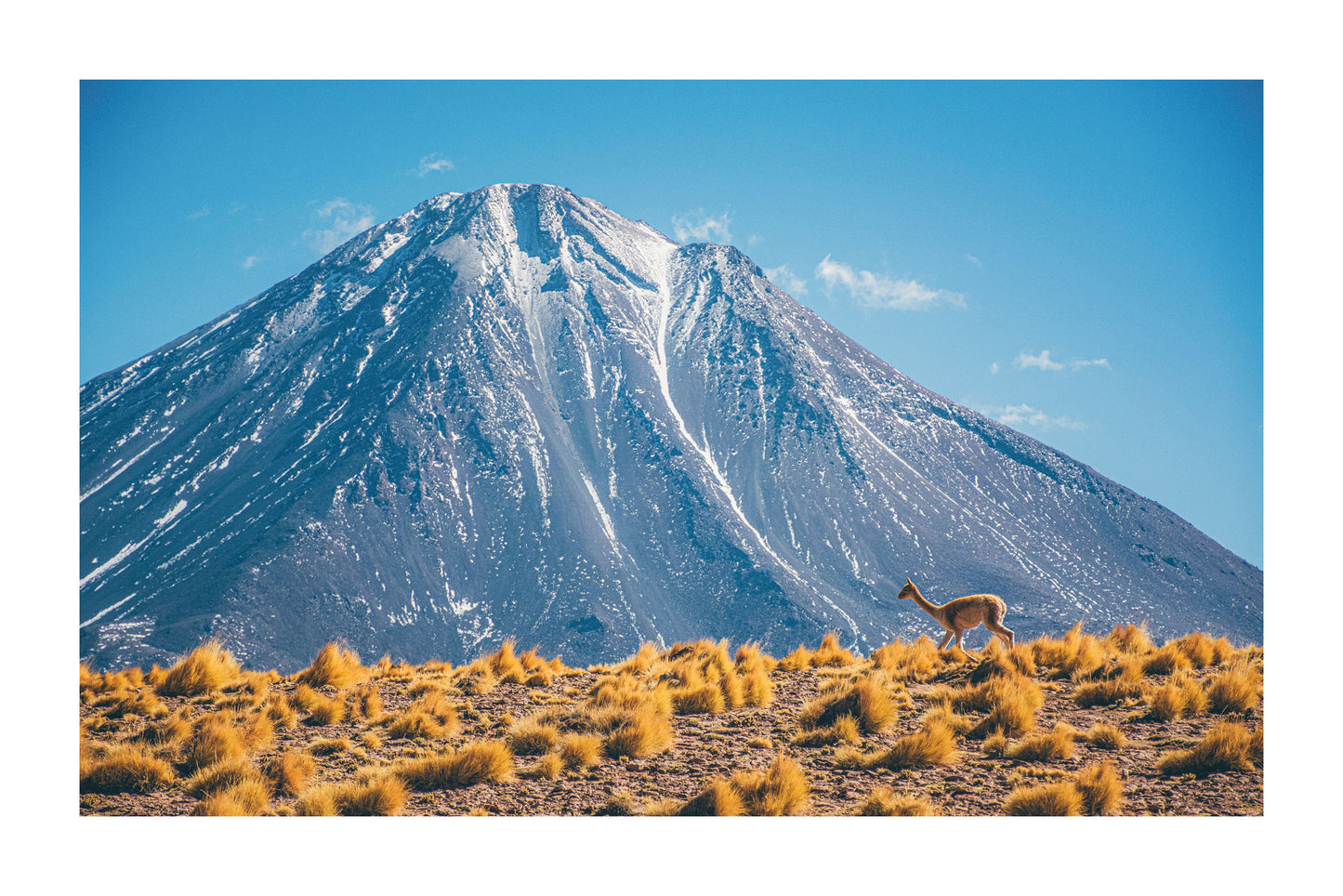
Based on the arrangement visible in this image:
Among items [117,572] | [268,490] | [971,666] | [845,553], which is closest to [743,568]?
[845,553]

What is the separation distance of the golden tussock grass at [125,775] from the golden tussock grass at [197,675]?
10.5 ft

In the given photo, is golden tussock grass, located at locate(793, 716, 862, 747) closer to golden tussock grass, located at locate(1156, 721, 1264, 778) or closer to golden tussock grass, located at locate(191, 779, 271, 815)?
golden tussock grass, located at locate(1156, 721, 1264, 778)

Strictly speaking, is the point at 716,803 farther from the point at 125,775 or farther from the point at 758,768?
the point at 125,775

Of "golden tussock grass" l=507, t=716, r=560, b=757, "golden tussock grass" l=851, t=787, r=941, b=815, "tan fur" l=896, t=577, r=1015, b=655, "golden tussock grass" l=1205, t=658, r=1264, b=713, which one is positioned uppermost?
"tan fur" l=896, t=577, r=1015, b=655

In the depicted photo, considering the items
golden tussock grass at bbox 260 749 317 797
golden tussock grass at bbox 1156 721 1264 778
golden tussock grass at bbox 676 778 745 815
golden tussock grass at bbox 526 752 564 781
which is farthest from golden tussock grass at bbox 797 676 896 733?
golden tussock grass at bbox 260 749 317 797

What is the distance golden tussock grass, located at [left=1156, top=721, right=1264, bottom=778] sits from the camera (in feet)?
30.0

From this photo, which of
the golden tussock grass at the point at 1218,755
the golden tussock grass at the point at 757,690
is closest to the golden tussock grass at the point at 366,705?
the golden tussock grass at the point at 757,690

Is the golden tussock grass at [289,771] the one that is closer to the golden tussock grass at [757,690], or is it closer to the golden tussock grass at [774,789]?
the golden tussock grass at [774,789]

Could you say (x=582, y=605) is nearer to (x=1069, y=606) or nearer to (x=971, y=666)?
(x=1069, y=606)

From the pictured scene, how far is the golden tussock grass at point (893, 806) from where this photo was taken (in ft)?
27.4

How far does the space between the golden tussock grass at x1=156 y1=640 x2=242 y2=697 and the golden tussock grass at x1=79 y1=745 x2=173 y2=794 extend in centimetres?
321

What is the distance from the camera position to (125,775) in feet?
30.2

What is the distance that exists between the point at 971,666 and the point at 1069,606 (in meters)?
171
